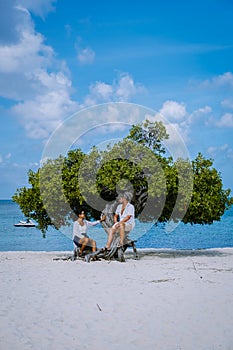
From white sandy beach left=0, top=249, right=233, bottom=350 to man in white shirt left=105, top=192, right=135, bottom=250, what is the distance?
1.96 meters

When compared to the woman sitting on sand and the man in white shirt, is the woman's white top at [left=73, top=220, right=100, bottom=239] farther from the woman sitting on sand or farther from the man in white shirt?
the man in white shirt

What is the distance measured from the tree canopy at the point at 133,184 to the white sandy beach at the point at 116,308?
3.21 metres

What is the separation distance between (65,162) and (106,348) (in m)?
11.1

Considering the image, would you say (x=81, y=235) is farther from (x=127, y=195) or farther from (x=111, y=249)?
(x=127, y=195)

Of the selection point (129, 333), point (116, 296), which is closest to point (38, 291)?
point (116, 296)

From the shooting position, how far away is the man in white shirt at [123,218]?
15656 millimetres

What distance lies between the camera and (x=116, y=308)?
889cm

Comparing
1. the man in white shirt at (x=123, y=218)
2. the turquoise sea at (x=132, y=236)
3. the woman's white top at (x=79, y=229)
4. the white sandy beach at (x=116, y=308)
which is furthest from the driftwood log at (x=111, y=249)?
the turquoise sea at (x=132, y=236)

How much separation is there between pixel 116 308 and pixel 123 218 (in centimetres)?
696

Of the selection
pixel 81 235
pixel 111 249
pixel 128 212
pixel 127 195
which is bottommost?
pixel 111 249

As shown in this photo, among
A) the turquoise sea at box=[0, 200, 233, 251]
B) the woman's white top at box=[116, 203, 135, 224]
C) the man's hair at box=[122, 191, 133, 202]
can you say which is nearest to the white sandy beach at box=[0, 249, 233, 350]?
the woman's white top at box=[116, 203, 135, 224]

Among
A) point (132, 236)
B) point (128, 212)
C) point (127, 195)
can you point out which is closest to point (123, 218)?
point (128, 212)

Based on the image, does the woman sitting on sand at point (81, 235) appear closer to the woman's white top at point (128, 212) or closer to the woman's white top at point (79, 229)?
the woman's white top at point (79, 229)

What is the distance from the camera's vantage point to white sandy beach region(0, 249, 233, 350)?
7.01m
